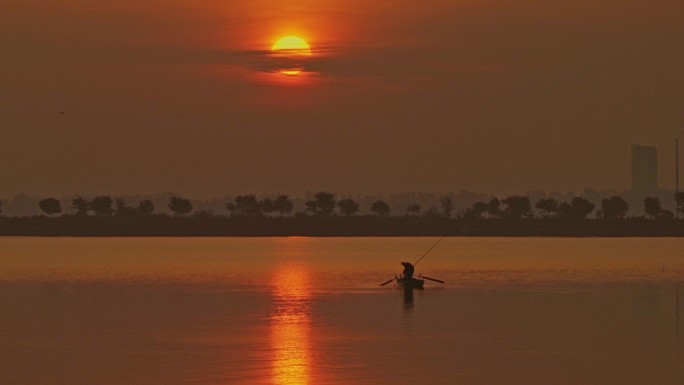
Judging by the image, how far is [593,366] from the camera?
36969mm

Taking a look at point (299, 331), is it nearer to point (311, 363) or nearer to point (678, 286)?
point (311, 363)

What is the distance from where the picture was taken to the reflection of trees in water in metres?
34.5

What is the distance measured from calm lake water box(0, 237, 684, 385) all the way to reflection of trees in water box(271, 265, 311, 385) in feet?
0.27

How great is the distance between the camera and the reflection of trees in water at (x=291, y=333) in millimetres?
34500

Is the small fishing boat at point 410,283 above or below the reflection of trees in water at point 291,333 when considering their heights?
above

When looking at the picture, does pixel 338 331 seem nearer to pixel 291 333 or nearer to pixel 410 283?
pixel 291 333

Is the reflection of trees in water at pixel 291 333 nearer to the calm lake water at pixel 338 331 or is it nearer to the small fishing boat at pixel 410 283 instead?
the calm lake water at pixel 338 331

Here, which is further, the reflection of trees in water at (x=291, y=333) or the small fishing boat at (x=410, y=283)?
the small fishing boat at (x=410, y=283)

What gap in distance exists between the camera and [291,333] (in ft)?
151

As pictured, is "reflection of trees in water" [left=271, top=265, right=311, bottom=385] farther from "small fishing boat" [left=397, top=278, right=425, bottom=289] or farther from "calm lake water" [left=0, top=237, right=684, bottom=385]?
"small fishing boat" [left=397, top=278, right=425, bottom=289]

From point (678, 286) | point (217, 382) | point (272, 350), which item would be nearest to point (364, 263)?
point (678, 286)

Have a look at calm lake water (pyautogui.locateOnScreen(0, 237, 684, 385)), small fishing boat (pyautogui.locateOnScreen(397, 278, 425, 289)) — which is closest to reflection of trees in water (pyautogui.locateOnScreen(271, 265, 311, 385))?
calm lake water (pyautogui.locateOnScreen(0, 237, 684, 385))

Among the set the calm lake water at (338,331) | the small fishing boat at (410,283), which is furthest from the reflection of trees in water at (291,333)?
the small fishing boat at (410,283)

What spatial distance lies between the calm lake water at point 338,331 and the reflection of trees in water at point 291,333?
0.08m
